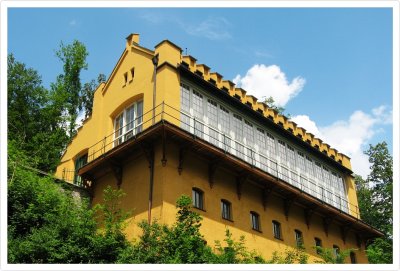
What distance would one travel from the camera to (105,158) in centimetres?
2402

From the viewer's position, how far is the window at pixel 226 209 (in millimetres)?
23484

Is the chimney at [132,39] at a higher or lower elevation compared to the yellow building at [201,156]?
higher

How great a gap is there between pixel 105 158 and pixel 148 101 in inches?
136

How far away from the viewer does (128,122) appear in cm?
2577

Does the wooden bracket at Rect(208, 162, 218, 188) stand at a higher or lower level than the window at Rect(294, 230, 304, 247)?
higher

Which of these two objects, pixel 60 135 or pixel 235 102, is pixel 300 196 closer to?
pixel 235 102

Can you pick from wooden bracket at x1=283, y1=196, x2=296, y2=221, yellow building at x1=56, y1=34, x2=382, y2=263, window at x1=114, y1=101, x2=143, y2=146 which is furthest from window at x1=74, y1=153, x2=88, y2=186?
wooden bracket at x1=283, y1=196, x2=296, y2=221

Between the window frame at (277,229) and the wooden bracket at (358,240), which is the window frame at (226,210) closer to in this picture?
the window frame at (277,229)

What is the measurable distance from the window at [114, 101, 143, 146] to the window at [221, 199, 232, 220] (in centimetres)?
544

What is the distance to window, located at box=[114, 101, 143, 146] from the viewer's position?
24.8 metres

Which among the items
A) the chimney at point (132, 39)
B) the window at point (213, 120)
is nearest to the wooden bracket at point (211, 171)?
the window at point (213, 120)

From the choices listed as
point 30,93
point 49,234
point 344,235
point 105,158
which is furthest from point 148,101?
point 30,93

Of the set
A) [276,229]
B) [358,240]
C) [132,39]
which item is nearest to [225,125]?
[276,229]

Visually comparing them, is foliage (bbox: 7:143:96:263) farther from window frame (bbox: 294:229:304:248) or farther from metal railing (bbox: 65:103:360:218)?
window frame (bbox: 294:229:304:248)
